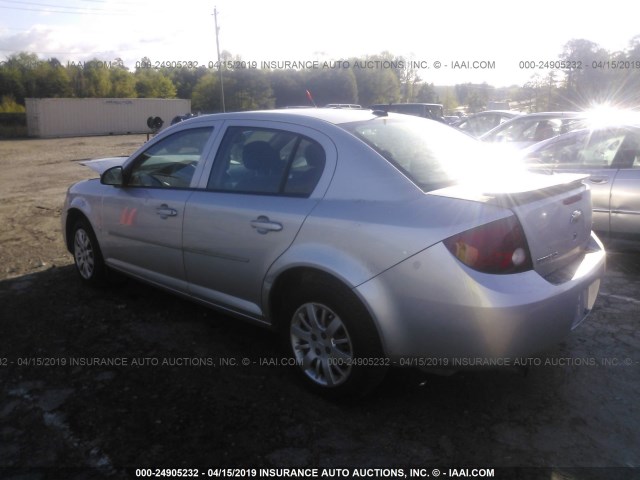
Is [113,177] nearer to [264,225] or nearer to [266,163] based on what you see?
[266,163]

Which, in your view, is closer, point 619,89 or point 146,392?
point 146,392

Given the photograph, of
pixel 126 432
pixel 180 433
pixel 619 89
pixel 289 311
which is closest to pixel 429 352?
pixel 289 311

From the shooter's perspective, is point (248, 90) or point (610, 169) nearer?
point (610, 169)

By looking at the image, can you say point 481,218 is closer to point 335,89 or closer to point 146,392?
point 146,392

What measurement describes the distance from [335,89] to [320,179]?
62.1 meters

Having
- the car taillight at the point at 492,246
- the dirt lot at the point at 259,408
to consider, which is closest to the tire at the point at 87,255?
the dirt lot at the point at 259,408

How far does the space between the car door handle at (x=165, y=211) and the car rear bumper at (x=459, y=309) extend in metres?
1.70

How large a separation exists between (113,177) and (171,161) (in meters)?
0.63

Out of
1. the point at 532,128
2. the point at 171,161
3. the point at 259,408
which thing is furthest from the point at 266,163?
the point at 532,128

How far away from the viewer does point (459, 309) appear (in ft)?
8.57

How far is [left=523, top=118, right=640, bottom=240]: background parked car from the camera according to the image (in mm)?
5184

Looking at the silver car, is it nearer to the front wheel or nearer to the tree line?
the front wheel

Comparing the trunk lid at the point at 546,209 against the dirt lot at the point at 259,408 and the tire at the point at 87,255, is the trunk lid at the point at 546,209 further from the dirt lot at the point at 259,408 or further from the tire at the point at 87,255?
the tire at the point at 87,255

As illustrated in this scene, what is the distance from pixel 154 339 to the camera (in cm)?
408
